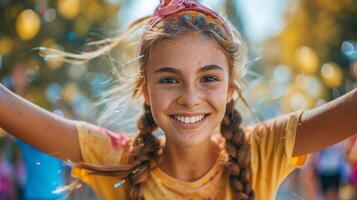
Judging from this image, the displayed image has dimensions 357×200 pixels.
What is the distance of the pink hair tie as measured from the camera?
7.90 ft

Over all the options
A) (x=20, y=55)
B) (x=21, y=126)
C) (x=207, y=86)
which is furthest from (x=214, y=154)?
(x=20, y=55)

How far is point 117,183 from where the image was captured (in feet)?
8.18

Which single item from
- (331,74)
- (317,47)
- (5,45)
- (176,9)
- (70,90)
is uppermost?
(176,9)

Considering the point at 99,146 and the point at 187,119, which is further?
the point at 99,146

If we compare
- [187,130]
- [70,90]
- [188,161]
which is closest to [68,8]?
[70,90]

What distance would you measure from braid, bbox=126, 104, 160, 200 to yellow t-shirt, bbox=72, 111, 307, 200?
0.12ft

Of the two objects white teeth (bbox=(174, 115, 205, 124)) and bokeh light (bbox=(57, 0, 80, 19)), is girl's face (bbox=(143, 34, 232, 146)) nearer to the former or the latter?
white teeth (bbox=(174, 115, 205, 124))

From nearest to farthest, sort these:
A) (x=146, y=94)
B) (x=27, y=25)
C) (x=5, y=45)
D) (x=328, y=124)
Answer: (x=328, y=124) < (x=146, y=94) < (x=27, y=25) < (x=5, y=45)

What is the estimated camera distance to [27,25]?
498cm

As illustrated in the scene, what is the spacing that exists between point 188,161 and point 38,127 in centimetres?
51

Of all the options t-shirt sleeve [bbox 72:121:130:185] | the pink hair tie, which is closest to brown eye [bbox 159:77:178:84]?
the pink hair tie

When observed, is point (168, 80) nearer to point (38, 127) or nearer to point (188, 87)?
point (188, 87)

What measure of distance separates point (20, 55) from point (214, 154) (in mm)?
2969

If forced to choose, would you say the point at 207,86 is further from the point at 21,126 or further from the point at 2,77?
the point at 2,77
